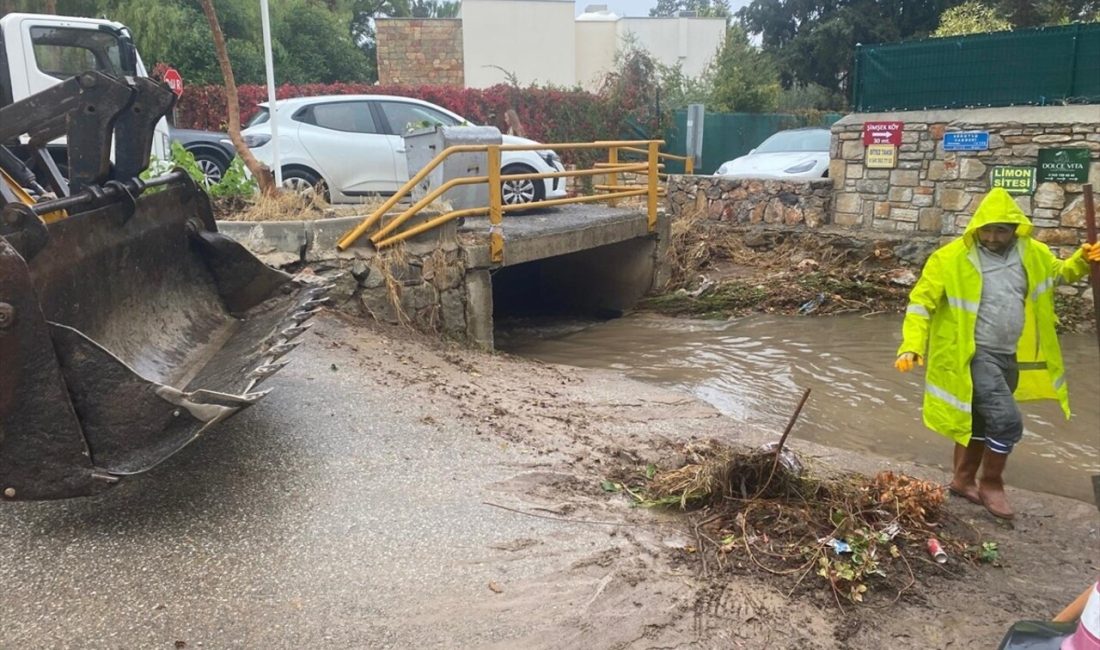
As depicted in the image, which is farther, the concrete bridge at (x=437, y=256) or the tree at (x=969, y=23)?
the tree at (x=969, y=23)

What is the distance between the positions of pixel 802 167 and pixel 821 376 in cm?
581

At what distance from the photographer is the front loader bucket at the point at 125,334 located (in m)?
2.97

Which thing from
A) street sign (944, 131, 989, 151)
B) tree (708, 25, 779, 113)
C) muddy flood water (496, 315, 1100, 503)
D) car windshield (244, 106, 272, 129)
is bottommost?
muddy flood water (496, 315, 1100, 503)

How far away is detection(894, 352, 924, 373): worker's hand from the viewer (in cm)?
405

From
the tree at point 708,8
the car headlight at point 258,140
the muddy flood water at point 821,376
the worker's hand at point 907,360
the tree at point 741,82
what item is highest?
the tree at point 708,8

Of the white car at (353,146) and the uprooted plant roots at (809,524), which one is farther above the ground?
the white car at (353,146)

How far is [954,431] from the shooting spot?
4.26m

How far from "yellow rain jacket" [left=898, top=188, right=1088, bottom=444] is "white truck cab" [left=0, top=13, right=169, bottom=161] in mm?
8395

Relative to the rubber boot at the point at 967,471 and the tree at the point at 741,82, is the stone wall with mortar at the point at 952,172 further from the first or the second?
the tree at the point at 741,82

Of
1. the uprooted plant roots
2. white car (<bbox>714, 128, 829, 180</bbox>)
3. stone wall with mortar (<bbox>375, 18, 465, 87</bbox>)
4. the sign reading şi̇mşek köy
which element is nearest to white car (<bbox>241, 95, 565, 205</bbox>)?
white car (<bbox>714, 128, 829, 180</bbox>)

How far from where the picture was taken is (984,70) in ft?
33.3

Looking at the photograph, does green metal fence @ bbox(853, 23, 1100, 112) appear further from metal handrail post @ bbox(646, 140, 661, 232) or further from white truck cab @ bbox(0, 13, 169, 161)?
white truck cab @ bbox(0, 13, 169, 161)

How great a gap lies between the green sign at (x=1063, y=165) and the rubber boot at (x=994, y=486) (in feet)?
20.0

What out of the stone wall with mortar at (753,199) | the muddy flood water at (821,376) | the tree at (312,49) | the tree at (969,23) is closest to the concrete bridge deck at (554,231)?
the muddy flood water at (821,376)
